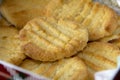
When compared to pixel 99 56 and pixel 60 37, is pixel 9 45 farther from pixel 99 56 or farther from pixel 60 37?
A: pixel 99 56

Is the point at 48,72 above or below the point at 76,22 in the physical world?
below

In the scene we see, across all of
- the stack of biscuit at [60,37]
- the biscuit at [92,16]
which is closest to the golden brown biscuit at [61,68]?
the stack of biscuit at [60,37]

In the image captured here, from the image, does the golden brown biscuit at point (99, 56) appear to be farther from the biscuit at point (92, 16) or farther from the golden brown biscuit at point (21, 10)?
the golden brown biscuit at point (21, 10)

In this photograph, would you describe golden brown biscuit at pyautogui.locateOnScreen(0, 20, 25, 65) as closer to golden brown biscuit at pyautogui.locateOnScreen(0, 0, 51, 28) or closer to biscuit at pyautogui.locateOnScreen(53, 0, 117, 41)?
golden brown biscuit at pyautogui.locateOnScreen(0, 0, 51, 28)

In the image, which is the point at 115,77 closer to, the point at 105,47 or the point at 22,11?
the point at 105,47

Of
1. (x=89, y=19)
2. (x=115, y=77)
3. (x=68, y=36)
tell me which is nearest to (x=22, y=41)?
(x=68, y=36)

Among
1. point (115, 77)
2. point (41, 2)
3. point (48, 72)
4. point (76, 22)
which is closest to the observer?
point (115, 77)
